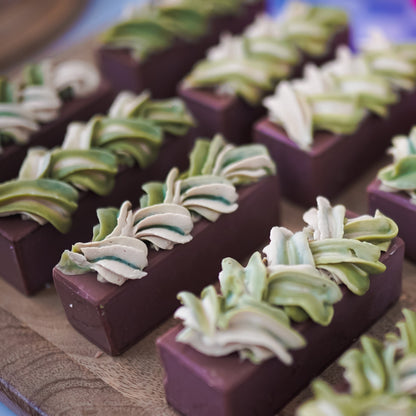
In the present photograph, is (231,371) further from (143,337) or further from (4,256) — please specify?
(4,256)

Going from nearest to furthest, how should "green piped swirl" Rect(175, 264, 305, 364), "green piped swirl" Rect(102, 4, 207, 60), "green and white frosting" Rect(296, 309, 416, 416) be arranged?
"green and white frosting" Rect(296, 309, 416, 416)
"green piped swirl" Rect(175, 264, 305, 364)
"green piped swirl" Rect(102, 4, 207, 60)

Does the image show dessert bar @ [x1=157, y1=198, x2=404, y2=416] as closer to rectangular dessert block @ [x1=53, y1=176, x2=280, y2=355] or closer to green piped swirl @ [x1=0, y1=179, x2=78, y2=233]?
rectangular dessert block @ [x1=53, y1=176, x2=280, y2=355]

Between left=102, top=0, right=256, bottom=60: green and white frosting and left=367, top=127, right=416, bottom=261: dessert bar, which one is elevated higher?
left=102, top=0, right=256, bottom=60: green and white frosting

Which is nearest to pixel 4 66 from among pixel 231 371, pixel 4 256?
pixel 4 256

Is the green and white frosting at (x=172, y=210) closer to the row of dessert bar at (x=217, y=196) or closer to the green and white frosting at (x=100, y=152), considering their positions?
the row of dessert bar at (x=217, y=196)

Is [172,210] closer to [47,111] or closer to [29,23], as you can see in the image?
[47,111]

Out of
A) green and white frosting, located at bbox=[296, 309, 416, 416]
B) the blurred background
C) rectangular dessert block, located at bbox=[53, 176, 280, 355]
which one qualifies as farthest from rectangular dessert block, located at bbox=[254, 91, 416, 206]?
the blurred background
